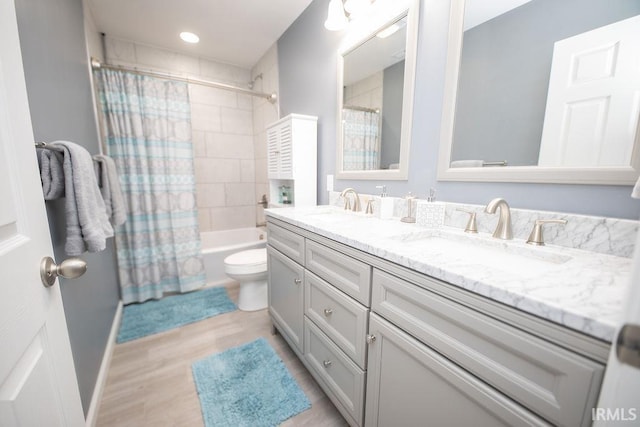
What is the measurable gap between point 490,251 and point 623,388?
618mm

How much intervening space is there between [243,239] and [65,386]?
2727mm

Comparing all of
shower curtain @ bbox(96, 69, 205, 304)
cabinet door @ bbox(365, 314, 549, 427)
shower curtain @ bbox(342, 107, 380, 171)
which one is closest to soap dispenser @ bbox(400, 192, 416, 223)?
shower curtain @ bbox(342, 107, 380, 171)

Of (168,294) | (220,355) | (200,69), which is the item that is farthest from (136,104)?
(220,355)

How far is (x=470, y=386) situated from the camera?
572mm

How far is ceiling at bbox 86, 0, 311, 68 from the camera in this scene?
1.84 m

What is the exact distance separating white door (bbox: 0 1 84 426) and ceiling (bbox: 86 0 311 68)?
6.03 ft

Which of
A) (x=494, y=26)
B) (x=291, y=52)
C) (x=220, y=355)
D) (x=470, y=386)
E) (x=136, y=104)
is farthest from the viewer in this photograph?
(x=291, y=52)

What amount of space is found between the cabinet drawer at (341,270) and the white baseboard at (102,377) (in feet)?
3.92

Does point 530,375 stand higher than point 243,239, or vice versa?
point 530,375

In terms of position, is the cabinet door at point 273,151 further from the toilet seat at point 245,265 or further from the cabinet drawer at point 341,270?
the cabinet drawer at point 341,270

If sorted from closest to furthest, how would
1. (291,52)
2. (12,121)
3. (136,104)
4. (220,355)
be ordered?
(12,121) → (220,355) → (136,104) → (291,52)

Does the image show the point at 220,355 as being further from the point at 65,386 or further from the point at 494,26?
the point at 494,26

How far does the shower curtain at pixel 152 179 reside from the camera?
200 cm

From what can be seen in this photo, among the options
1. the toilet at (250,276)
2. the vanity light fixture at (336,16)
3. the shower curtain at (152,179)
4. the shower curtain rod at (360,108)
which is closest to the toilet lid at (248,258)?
the toilet at (250,276)
